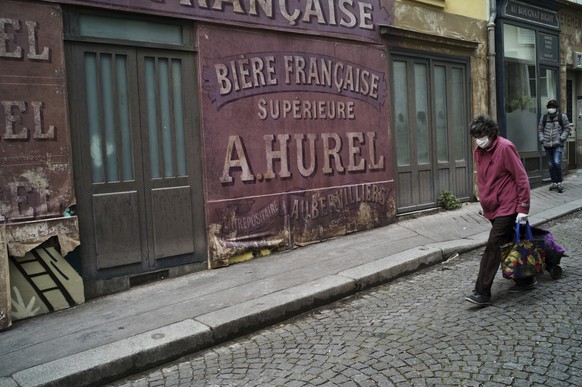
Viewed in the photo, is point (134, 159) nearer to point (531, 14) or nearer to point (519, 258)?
point (519, 258)

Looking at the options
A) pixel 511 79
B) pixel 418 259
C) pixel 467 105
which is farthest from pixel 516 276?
pixel 511 79

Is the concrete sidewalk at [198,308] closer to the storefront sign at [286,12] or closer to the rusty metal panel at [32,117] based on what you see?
the rusty metal panel at [32,117]

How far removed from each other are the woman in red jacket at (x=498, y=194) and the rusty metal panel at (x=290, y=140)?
3.07 meters

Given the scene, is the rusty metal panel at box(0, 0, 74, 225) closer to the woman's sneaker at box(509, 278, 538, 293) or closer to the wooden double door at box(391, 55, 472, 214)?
the woman's sneaker at box(509, 278, 538, 293)

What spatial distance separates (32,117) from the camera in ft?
17.3

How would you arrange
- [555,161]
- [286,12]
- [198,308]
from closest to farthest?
[198,308]
[286,12]
[555,161]

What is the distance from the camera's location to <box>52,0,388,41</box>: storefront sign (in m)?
6.11

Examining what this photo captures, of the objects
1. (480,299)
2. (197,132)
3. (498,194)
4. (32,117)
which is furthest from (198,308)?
(498,194)

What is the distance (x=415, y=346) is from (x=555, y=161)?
8691 mm

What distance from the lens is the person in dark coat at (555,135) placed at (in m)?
11.0

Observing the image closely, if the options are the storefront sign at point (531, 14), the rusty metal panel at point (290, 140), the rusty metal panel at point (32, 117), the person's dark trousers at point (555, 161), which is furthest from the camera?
the storefront sign at point (531, 14)

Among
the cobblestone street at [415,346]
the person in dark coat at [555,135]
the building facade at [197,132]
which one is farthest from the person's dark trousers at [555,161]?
the cobblestone street at [415,346]

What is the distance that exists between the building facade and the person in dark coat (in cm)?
305

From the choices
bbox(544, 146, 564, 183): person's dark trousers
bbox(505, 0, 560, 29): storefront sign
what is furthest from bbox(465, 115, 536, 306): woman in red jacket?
bbox(505, 0, 560, 29): storefront sign
